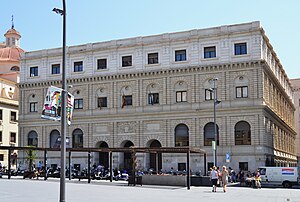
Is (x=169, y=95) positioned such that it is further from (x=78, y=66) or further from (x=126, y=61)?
(x=78, y=66)

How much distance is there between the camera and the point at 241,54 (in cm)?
5569

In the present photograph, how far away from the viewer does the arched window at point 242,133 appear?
5475cm

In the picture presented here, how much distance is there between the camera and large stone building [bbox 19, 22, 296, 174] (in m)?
55.1

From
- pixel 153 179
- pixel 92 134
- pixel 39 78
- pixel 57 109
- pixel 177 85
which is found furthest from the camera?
pixel 39 78

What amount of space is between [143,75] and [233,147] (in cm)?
1541

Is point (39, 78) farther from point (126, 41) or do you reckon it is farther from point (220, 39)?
point (220, 39)

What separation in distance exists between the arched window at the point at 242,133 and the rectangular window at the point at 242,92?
3.28 metres

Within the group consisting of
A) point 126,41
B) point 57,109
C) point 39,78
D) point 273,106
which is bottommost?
point 57,109

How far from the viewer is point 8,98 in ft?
263

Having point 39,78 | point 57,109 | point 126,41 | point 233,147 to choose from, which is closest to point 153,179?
point 233,147

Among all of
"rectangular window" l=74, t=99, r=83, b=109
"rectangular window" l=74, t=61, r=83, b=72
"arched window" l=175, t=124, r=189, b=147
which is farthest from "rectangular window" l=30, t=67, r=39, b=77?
"arched window" l=175, t=124, r=189, b=147

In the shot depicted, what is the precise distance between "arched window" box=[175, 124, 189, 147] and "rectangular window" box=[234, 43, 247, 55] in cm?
1139

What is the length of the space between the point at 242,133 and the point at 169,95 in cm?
1067

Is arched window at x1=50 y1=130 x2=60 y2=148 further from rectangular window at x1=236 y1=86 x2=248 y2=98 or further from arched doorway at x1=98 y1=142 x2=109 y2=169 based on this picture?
rectangular window at x1=236 y1=86 x2=248 y2=98
